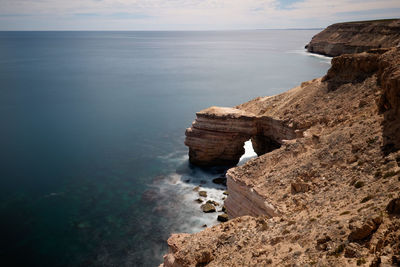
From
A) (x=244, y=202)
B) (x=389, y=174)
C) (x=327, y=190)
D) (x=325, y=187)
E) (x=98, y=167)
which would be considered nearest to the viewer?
(x=389, y=174)

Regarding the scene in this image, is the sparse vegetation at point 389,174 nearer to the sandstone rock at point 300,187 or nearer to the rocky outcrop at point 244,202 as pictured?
the sandstone rock at point 300,187

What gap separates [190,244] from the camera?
15594mm

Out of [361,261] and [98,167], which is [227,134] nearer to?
[98,167]

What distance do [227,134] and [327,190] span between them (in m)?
20.3

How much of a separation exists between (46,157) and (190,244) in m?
34.6

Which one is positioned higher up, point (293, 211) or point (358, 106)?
point (358, 106)

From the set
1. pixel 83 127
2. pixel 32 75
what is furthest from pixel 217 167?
pixel 32 75

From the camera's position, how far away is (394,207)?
1142 centimetres

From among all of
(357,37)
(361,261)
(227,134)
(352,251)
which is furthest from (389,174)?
(357,37)

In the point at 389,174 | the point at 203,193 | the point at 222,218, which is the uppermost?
the point at 389,174

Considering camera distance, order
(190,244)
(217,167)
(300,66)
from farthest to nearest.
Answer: (300,66)
(217,167)
(190,244)

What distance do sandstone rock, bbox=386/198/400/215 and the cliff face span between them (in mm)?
88198

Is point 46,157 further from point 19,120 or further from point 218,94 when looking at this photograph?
point 218,94

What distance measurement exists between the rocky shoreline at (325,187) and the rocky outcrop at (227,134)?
7.64ft
